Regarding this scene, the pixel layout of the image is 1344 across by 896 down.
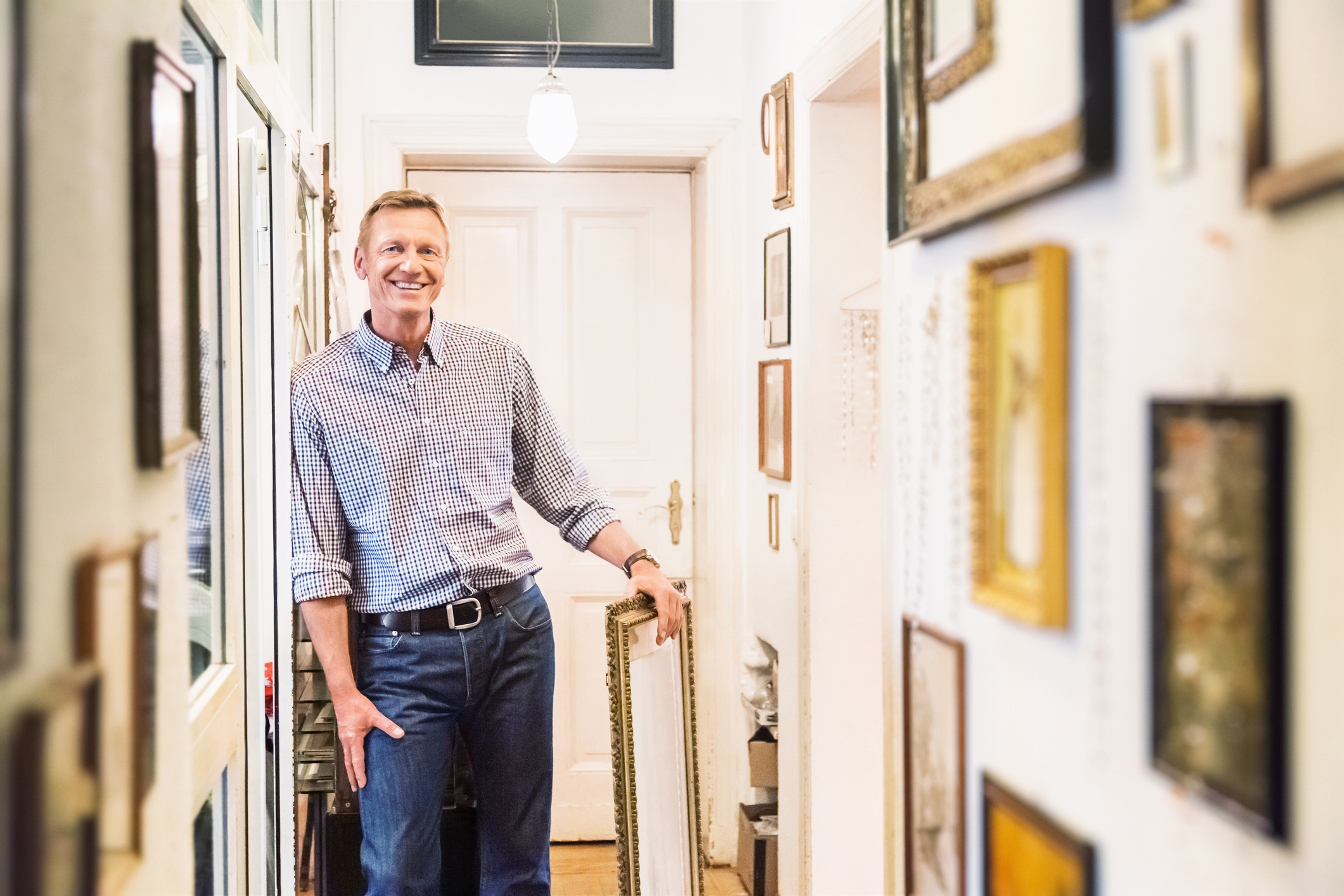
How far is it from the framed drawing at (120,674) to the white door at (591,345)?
243 centimetres

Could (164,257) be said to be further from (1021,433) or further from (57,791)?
(1021,433)

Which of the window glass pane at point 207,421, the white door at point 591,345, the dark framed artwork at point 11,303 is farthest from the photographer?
the white door at point 591,345

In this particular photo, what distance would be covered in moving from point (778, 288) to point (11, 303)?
219cm

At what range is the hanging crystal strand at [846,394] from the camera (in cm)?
242

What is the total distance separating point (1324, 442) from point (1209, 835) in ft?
0.94

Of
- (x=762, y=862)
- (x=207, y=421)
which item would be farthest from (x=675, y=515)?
(x=207, y=421)

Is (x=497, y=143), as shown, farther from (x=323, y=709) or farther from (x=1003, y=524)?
(x=1003, y=524)

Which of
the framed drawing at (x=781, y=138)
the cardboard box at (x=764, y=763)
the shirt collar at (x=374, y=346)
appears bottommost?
the cardboard box at (x=764, y=763)

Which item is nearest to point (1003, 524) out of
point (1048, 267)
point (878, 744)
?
point (1048, 267)

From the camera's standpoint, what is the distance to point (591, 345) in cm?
328

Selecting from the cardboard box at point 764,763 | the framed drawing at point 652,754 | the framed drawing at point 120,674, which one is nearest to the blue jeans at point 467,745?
the framed drawing at point 652,754

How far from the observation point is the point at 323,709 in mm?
2211

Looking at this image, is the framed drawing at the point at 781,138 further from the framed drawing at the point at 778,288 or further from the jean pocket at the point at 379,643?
the jean pocket at the point at 379,643

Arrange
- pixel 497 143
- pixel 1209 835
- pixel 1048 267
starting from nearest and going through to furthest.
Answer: pixel 1209 835, pixel 1048 267, pixel 497 143
